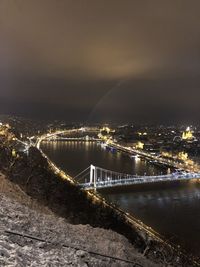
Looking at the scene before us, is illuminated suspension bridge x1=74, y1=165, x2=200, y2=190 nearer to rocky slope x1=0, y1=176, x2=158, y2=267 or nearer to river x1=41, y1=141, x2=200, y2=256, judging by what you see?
river x1=41, y1=141, x2=200, y2=256

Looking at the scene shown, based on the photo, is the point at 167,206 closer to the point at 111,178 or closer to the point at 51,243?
the point at 111,178

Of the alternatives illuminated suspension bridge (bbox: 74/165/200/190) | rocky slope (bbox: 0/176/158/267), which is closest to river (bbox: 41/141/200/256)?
illuminated suspension bridge (bbox: 74/165/200/190)

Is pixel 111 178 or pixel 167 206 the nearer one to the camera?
pixel 167 206

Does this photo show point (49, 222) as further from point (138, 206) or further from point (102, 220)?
point (138, 206)

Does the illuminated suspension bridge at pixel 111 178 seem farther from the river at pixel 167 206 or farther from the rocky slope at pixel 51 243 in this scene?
the rocky slope at pixel 51 243

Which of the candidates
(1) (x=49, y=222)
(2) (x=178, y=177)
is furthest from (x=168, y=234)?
(2) (x=178, y=177)

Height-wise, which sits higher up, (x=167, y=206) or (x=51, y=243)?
(x=51, y=243)

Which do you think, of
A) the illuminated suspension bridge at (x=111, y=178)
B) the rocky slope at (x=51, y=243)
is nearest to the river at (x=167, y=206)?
the illuminated suspension bridge at (x=111, y=178)

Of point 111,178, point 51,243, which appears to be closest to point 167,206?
point 111,178
